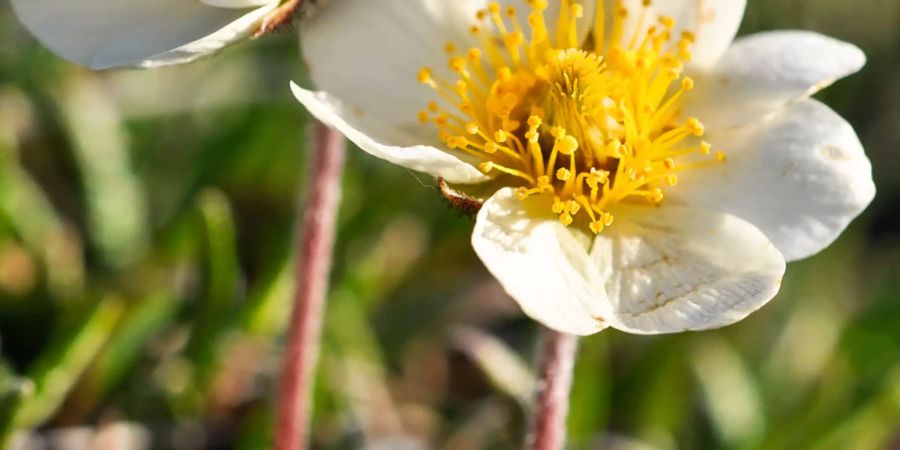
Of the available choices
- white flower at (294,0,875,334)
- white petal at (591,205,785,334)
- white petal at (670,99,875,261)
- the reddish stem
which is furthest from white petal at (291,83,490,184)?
white petal at (670,99,875,261)

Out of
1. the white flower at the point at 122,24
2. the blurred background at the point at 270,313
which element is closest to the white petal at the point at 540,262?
the blurred background at the point at 270,313

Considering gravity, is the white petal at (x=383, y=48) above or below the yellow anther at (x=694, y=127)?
above

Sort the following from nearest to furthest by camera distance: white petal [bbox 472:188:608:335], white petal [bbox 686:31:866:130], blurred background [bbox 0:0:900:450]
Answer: white petal [bbox 472:188:608:335] → white petal [bbox 686:31:866:130] → blurred background [bbox 0:0:900:450]

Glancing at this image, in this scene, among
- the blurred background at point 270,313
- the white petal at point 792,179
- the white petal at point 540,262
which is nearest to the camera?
the white petal at point 540,262

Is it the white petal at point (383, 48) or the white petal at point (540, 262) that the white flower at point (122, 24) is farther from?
the white petal at point (540, 262)

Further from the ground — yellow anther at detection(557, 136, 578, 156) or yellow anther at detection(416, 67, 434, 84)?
yellow anther at detection(416, 67, 434, 84)

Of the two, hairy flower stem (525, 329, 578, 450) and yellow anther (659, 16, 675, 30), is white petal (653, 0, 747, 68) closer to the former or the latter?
yellow anther (659, 16, 675, 30)

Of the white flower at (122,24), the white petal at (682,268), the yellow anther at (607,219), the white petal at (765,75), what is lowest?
the white petal at (682,268)
